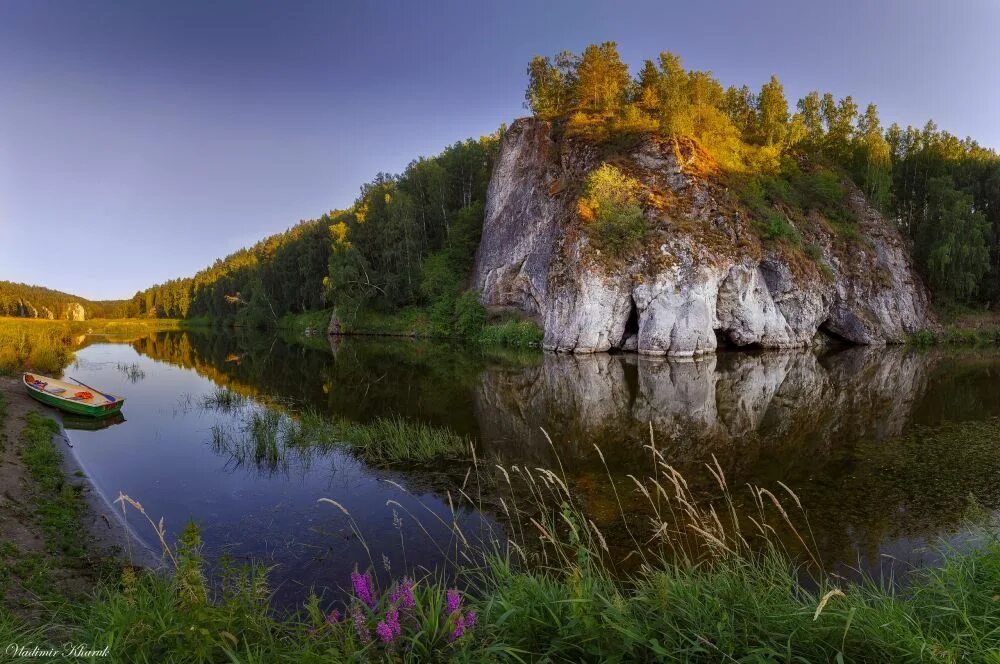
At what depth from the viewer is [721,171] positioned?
43.7 meters

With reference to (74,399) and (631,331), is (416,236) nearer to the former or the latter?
(631,331)

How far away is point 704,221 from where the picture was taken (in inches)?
1517

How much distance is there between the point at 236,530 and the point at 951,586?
10.3 metres

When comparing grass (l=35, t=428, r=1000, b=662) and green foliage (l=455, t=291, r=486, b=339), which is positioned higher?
green foliage (l=455, t=291, r=486, b=339)

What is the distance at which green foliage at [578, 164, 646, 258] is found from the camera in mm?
37375

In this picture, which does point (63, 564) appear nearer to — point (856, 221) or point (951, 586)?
point (951, 586)

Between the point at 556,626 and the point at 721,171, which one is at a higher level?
the point at 721,171

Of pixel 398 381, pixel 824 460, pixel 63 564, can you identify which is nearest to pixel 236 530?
pixel 63 564

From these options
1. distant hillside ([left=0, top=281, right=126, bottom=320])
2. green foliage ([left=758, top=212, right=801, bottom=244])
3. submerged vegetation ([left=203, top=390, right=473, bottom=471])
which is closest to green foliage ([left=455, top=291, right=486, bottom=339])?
green foliage ([left=758, top=212, right=801, bottom=244])

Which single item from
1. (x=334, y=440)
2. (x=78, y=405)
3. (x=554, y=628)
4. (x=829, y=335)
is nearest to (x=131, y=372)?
(x=78, y=405)

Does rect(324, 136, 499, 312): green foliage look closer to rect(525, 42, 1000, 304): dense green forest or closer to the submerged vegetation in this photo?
rect(525, 42, 1000, 304): dense green forest

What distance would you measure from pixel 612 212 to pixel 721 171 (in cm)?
1343

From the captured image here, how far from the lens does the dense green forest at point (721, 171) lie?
1843 inches

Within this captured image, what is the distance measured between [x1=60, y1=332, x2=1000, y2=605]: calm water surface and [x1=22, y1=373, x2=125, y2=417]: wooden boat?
119 centimetres
